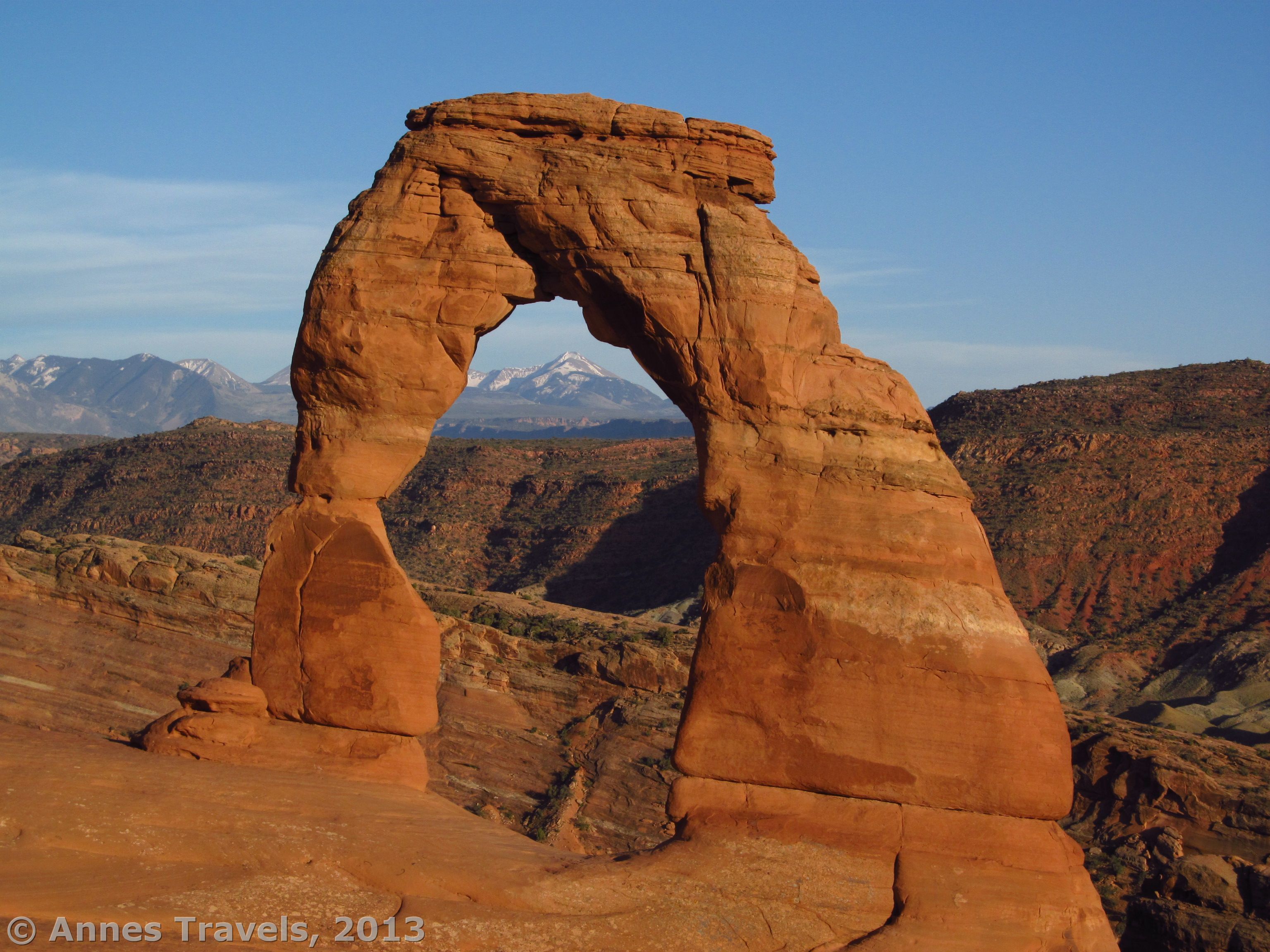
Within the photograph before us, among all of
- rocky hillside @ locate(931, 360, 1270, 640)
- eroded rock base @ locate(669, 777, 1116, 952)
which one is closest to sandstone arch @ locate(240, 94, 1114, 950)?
eroded rock base @ locate(669, 777, 1116, 952)

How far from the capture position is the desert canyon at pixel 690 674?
10656 mm

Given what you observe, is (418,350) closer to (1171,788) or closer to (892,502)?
(892,502)

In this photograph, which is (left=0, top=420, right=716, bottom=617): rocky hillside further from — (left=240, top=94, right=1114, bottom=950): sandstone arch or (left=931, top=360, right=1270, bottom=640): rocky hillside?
(left=240, top=94, right=1114, bottom=950): sandstone arch

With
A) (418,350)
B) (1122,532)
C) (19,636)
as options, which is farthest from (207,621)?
(1122,532)

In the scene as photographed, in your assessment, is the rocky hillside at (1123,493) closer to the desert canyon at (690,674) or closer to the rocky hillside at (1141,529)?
the rocky hillside at (1141,529)

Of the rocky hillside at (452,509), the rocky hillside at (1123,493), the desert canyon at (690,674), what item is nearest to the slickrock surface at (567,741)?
the desert canyon at (690,674)

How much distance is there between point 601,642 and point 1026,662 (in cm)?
1998

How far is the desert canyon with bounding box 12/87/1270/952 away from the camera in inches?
420

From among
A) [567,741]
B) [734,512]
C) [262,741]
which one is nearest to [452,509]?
[567,741]

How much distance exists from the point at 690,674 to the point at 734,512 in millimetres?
2200

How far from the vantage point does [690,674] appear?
45.1ft

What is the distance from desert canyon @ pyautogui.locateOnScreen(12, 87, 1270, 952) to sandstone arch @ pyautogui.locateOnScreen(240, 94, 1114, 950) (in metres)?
0.04

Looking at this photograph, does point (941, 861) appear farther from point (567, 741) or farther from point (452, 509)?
point (452, 509)

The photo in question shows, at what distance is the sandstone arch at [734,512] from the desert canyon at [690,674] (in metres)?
0.04
